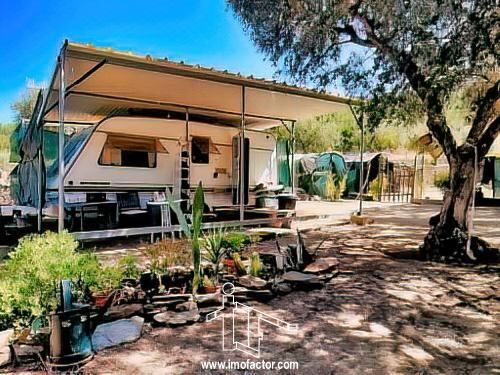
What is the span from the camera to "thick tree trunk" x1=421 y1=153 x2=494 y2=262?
6773 millimetres

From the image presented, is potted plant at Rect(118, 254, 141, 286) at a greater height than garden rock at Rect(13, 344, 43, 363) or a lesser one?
greater

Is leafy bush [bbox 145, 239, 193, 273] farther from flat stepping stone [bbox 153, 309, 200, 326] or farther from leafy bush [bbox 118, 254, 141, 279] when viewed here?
flat stepping stone [bbox 153, 309, 200, 326]

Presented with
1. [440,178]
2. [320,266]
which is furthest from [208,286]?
[440,178]

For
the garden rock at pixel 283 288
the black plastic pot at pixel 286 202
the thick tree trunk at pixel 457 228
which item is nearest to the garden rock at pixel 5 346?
the garden rock at pixel 283 288

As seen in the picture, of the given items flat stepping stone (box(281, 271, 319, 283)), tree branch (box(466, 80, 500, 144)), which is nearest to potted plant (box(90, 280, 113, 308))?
flat stepping stone (box(281, 271, 319, 283))

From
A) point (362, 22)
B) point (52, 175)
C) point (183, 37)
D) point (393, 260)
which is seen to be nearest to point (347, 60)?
point (362, 22)

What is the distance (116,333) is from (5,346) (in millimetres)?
788

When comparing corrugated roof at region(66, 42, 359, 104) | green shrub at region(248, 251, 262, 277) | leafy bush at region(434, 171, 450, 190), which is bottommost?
green shrub at region(248, 251, 262, 277)

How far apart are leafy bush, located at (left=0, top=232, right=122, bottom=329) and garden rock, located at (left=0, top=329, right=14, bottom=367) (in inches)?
4.5

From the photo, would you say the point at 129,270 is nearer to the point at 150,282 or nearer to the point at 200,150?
the point at 150,282

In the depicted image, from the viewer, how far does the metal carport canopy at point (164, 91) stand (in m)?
6.53

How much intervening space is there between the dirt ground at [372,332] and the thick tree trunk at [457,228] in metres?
0.59

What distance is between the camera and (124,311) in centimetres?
393

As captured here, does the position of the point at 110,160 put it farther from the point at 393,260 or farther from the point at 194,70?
the point at 393,260
